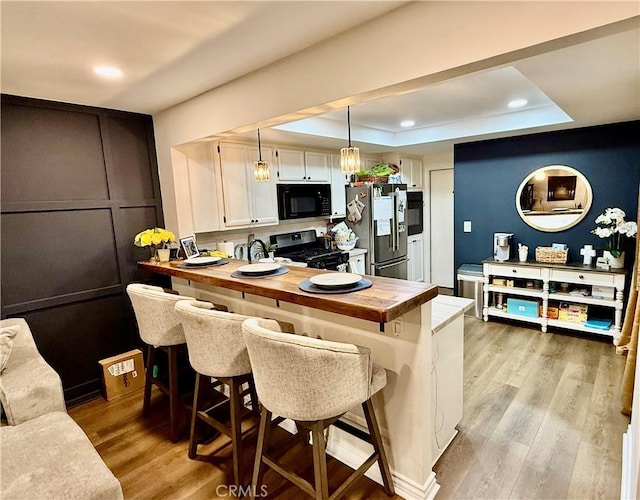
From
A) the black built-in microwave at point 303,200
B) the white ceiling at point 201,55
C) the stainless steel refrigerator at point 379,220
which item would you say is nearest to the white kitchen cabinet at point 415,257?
the stainless steel refrigerator at point 379,220

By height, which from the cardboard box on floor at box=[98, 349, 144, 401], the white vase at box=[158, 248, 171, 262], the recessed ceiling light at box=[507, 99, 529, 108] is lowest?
the cardboard box on floor at box=[98, 349, 144, 401]

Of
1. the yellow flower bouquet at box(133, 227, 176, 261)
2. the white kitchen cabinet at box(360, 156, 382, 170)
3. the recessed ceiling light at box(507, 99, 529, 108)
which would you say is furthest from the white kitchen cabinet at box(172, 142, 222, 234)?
the recessed ceiling light at box(507, 99, 529, 108)

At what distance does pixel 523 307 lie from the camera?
4125 millimetres

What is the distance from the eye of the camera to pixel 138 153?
124 inches

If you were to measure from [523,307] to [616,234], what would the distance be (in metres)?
1.20

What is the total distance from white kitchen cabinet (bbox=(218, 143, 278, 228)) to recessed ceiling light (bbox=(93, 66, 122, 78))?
48.4 inches

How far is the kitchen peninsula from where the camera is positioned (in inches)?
64.6

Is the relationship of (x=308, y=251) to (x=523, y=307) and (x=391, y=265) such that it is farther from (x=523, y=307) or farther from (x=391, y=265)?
(x=523, y=307)

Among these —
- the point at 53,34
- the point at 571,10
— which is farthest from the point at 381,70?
the point at 53,34

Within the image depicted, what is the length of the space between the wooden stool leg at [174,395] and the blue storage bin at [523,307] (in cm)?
378

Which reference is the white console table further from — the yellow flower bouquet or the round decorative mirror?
the yellow flower bouquet

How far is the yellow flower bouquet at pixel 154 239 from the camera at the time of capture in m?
2.82

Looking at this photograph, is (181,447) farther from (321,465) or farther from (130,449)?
(321,465)

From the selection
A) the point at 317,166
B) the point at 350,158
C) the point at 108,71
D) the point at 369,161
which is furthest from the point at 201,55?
the point at 369,161
